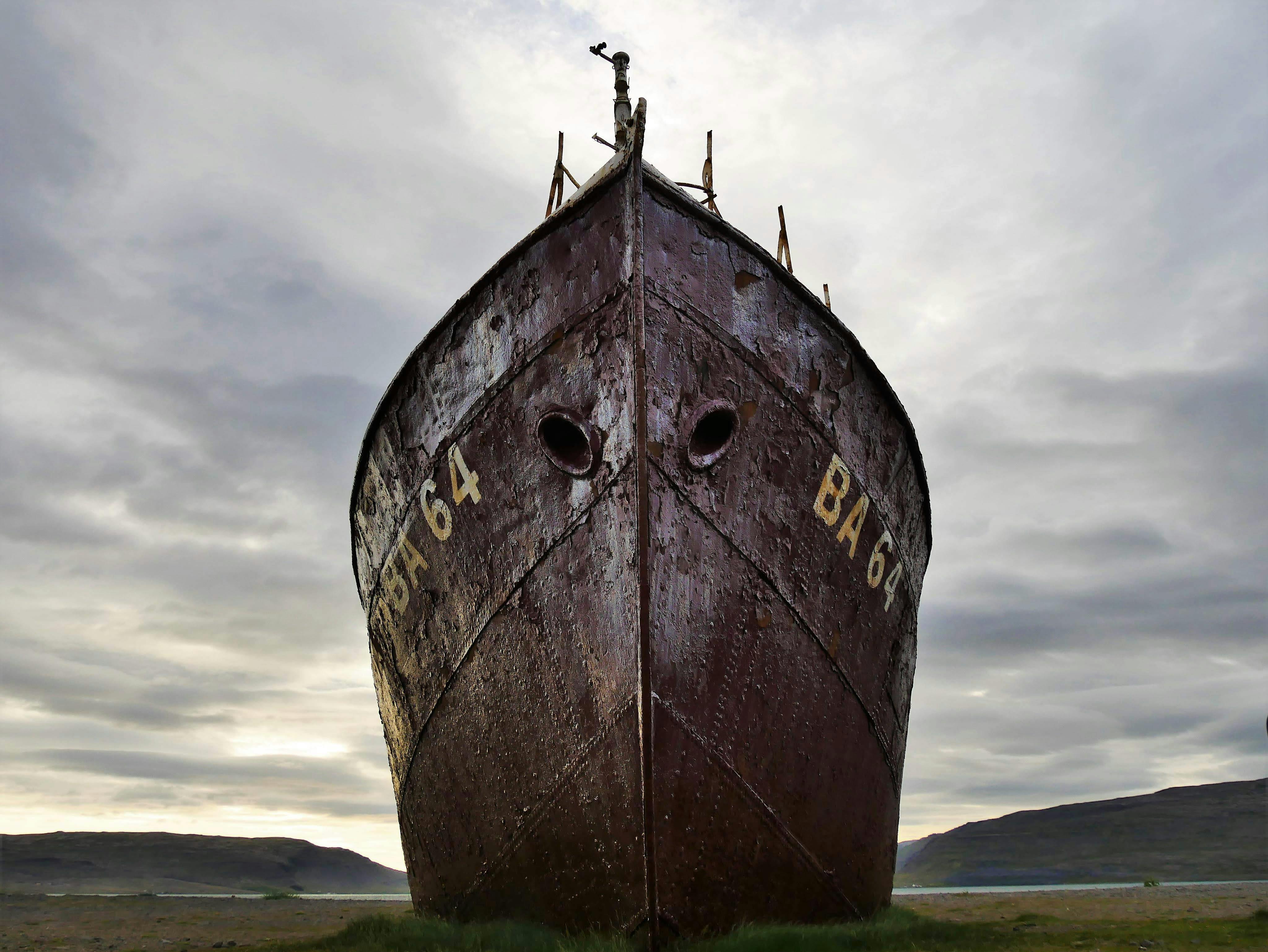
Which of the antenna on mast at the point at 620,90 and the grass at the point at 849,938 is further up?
the antenna on mast at the point at 620,90

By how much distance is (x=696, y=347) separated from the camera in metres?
3.92

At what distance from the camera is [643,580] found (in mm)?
3502

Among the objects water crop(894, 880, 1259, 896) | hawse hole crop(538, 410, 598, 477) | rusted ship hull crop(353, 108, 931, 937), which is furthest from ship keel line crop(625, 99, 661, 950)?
water crop(894, 880, 1259, 896)

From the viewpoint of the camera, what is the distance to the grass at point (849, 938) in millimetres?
3316

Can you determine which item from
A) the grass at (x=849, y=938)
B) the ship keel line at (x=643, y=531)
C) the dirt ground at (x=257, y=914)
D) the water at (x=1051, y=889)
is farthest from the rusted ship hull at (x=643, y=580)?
the water at (x=1051, y=889)

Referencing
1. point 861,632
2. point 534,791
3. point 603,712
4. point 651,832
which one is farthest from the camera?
point 861,632

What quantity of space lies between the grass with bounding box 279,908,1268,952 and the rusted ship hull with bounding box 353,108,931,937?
11cm

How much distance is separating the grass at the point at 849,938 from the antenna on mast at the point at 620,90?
403 cm

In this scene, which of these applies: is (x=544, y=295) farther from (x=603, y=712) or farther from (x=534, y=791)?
(x=534, y=791)

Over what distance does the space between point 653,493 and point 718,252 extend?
4.50 feet

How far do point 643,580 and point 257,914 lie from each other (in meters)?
8.86

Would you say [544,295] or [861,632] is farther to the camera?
[861,632]

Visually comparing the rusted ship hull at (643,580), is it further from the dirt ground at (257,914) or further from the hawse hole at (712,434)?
the dirt ground at (257,914)

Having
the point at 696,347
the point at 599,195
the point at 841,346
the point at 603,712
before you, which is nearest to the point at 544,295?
the point at 599,195
